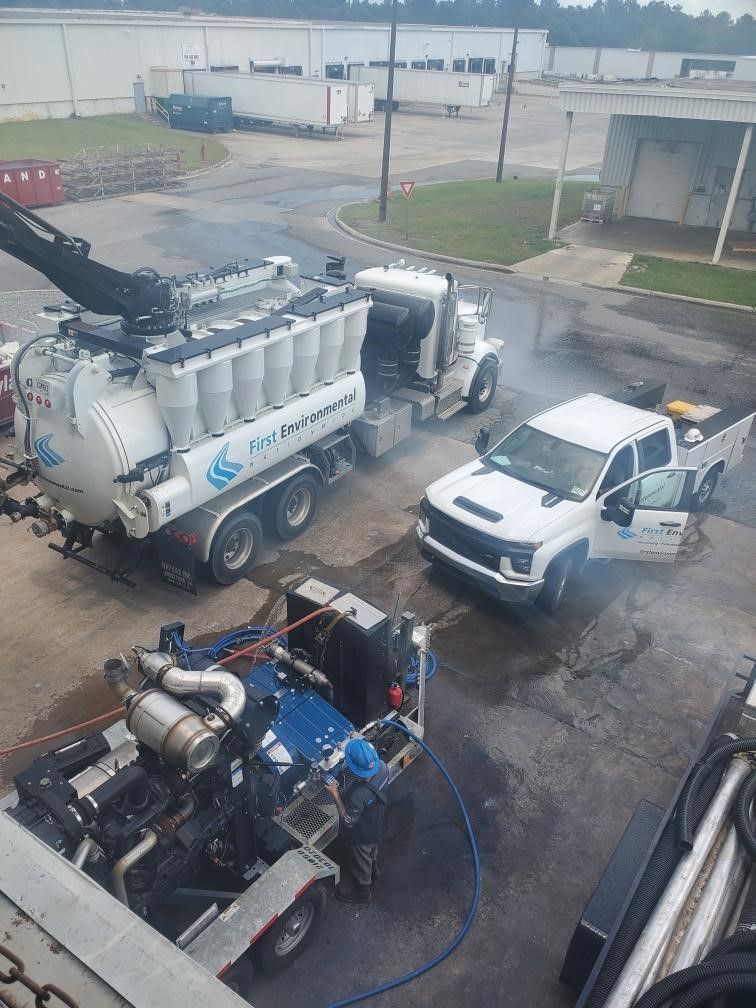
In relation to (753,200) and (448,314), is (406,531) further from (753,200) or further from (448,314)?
(753,200)

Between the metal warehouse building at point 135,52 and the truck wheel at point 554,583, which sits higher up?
the metal warehouse building at point 135,52

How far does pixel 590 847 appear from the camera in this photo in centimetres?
683

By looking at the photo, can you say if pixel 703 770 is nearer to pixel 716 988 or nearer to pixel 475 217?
pixel 716 988

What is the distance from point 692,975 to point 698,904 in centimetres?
64

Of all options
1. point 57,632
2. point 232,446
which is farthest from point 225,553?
point 57,632

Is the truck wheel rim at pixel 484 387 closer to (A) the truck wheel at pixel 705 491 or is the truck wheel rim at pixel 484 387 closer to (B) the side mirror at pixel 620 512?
(A) the truck wheel at pixel 705 491

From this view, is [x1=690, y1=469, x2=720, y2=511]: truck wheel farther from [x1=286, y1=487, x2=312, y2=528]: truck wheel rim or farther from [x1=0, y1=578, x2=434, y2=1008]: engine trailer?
[x1=0, y1=578, x2=434, y2=1008]: engine trailer

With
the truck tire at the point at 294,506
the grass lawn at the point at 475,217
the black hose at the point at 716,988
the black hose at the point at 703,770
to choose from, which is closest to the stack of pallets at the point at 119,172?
the grass lawn at the point at 475,217

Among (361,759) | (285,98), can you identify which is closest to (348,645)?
Result: (361,759)

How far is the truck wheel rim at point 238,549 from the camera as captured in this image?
32.8ft

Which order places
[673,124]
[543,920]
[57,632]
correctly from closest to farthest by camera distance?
1. [543,920]
2. [57,632]
3. [673,124]

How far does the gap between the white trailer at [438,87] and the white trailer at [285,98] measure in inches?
411

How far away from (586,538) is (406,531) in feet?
8.92

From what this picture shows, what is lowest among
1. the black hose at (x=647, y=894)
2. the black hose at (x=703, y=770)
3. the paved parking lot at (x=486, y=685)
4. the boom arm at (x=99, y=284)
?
the paved parking lot at (x=486, y=685)
